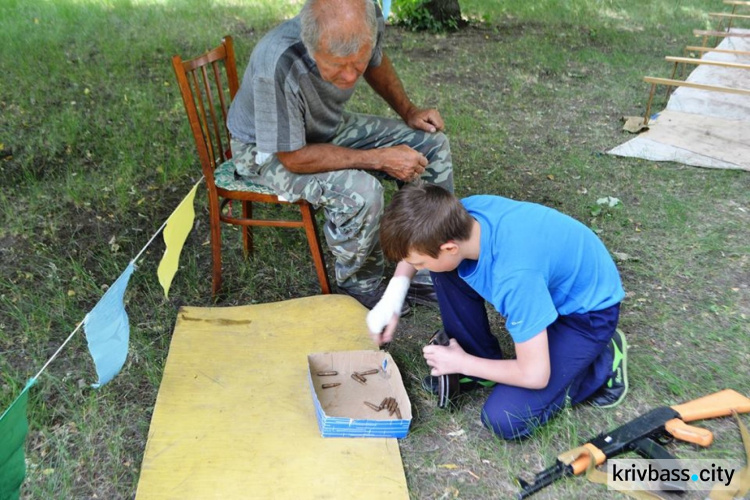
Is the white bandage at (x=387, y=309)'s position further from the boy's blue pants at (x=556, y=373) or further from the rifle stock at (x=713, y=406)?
the rifle stock at (x=713, y=406)

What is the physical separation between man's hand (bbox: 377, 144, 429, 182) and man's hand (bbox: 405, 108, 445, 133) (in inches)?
14.8

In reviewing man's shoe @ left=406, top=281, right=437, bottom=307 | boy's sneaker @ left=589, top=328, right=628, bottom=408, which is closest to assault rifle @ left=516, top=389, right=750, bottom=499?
boy's sneaker @ left=589, top=328, right=628, bottom=408

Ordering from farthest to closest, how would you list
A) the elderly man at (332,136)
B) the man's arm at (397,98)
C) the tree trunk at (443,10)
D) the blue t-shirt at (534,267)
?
1. the tree trunk at (443,10)
2. the man's arm at (397,98)
3. the elderly man at (332,136)
4. the blue t-shirt at (534,267)

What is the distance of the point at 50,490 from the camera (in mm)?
2064

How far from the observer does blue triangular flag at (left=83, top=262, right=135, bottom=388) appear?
193 cm

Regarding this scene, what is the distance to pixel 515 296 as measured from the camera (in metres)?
1.91

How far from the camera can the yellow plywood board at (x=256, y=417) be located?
2078 mm

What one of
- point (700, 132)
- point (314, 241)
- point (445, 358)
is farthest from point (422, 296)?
point (700, 132)

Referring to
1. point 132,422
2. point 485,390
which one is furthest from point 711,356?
point 132,422

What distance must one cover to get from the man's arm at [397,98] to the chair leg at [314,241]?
2.42 feet

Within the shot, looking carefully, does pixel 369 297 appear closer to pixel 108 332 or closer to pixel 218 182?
pixel 218 182

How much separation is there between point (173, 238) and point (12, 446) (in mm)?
962

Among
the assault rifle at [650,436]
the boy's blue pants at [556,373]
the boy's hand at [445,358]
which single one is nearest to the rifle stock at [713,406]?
the assault rifle at [650,436]

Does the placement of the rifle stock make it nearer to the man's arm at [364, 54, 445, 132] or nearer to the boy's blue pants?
the boy's blue pants
